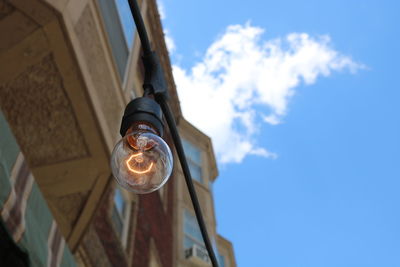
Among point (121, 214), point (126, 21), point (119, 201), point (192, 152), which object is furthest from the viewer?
point (192, 152)

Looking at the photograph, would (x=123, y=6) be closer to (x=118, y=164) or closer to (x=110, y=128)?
(x=110, y=128)

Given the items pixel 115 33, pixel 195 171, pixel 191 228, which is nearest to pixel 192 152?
pixel 195 171

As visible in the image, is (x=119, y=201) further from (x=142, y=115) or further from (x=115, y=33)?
(x=142, y=115)

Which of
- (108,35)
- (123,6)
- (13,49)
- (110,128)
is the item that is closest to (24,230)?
(13,49)

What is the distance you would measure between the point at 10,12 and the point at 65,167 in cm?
207

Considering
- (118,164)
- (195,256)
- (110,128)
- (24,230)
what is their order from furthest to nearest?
1. (195,256)
2. (110,128)
3. (24,230)
4. (118,164)

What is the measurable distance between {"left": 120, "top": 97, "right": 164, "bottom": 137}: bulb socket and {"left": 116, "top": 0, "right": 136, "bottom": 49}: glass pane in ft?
14.8

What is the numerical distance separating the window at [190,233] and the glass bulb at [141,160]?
11.4 m

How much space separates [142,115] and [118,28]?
14.6 feet

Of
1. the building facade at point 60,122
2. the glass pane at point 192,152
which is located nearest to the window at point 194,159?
the glass pane at point 192,152

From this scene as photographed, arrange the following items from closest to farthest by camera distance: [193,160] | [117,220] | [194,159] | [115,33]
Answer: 1. [115,33]
2. [117,220]
3. [193,160]
4. [194,159]

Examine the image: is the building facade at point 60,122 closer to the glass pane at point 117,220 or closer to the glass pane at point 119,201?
the glass pane at point 117,220

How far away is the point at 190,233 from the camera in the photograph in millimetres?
14336

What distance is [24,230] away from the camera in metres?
3.06
